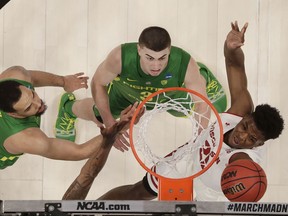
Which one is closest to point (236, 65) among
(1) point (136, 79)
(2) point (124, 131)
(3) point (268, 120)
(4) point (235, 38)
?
(4) point (235, 38)

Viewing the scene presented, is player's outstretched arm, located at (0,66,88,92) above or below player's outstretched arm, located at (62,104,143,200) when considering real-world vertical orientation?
above

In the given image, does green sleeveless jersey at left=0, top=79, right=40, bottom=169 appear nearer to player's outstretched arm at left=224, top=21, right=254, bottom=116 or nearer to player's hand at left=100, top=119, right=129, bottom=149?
player's hand at left=100, top=119, right=129, bottom=149

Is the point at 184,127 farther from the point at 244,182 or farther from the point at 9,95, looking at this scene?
the point at 9,95

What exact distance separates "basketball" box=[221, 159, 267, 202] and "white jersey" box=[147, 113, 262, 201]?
0.15 m

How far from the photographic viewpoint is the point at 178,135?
12.5 ft

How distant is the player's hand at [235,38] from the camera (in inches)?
152

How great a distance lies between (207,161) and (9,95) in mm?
1108

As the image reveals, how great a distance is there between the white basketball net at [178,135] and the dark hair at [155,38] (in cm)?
26

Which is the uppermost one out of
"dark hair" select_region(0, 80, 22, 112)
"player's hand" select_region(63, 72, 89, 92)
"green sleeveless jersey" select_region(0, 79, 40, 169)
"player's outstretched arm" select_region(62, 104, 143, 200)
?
"player's hand" select_region(63, 72, 89, 92)

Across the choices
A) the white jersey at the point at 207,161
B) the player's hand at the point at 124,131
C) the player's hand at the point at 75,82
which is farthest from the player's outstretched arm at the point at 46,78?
the white jersey at the point at 207,161

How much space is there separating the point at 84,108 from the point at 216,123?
0.73 meters

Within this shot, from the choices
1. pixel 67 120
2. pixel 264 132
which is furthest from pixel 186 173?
pixel 67 120

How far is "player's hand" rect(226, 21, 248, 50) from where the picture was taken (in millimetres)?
3859

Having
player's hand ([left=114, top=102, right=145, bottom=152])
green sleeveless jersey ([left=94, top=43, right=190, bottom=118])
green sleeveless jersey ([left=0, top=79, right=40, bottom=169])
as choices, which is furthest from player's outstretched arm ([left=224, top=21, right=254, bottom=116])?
green sleeveless jersey ([left=0, top=79, right=40, bottom=169])
